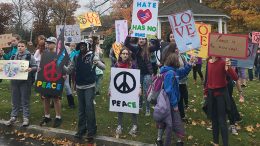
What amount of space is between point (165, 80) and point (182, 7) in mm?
24708

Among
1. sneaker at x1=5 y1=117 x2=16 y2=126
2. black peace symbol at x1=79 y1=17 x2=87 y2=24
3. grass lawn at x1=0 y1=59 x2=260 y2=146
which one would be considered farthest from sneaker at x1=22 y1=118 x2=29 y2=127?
black peace symbol at x1=79 y1=17 x2=87 y2=24

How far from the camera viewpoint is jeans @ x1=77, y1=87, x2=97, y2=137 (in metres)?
7.55

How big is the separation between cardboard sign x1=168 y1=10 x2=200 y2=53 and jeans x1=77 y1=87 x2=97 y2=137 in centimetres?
194

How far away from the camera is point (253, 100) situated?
37.0ft

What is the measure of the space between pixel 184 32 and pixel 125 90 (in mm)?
1635

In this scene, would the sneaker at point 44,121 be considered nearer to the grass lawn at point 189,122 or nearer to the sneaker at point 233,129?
the grass lawn at point 189,122

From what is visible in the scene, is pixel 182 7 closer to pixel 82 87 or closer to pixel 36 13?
pixel 82 87

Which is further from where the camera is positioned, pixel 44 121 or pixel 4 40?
pixel 4 40

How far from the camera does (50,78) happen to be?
8383mm

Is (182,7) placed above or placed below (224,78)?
above

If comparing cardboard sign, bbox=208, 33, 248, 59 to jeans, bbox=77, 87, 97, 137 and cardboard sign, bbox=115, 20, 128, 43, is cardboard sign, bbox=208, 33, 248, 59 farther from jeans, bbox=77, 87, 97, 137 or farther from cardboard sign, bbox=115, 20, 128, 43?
cardboard sign, bbox=115, 20, 128, 43

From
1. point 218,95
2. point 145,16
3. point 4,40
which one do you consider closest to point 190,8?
point 145,16

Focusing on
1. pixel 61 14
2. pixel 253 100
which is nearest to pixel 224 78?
pixel 253 100

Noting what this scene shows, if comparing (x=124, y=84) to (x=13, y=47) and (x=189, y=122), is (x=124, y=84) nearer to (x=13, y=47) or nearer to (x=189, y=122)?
(x=189, y=122)
